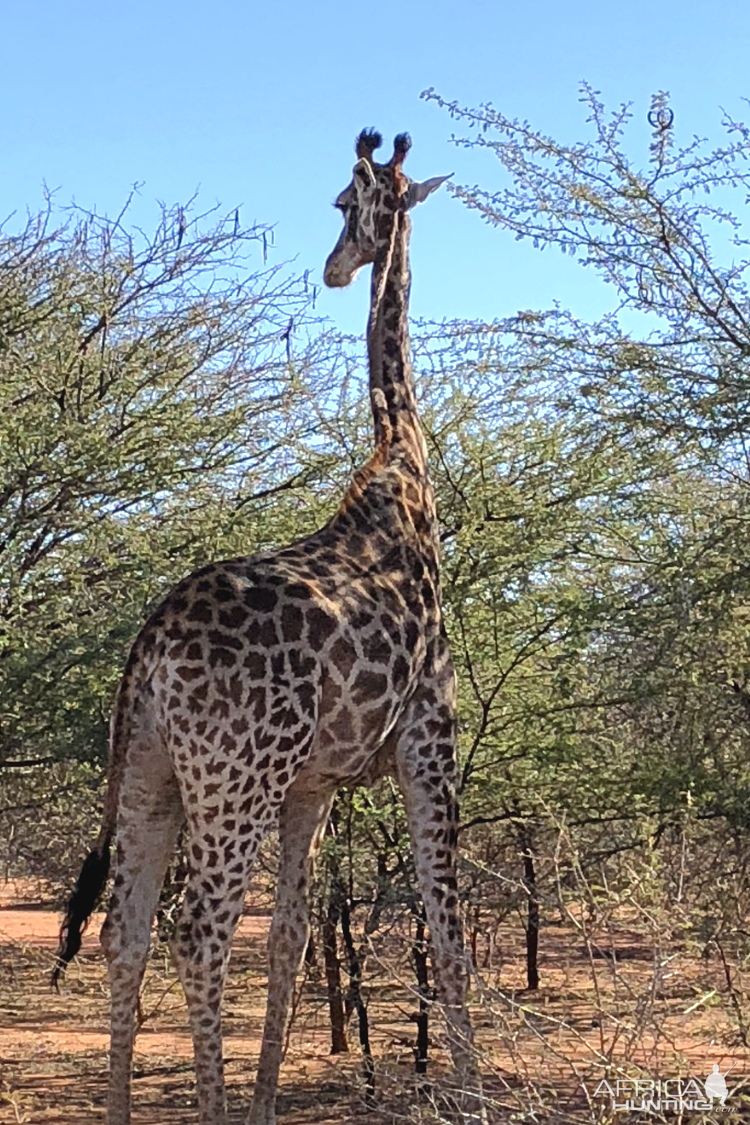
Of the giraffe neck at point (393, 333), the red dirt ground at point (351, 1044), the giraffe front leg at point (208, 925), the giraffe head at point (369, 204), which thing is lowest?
the red dirt ground at point (351, 1044)

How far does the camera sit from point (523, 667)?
8102 mm

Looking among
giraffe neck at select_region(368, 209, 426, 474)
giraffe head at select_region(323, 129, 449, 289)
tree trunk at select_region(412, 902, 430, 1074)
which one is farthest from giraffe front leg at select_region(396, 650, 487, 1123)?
giraffe head at select_region(323, 129, 449, 289)

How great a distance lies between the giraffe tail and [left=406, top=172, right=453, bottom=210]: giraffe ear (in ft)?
9.26

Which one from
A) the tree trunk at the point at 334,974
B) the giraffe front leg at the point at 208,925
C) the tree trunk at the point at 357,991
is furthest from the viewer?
the tree trunk at the point at 334,974

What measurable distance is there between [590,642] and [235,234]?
3781mm

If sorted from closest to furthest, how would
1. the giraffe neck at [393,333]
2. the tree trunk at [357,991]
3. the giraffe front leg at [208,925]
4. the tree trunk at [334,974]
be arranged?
the giraffe front leg at [208,925] < the giraffe neck at [393,333] < the tree trunk at [357,991] < the tree trunk at [334,974]

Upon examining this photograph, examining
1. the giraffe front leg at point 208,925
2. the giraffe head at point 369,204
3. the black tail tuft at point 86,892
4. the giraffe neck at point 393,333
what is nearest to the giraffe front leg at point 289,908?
the giraffe front leg at point 208,925

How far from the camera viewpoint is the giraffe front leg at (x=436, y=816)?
6094 mm

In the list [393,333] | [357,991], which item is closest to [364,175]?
[393,333]

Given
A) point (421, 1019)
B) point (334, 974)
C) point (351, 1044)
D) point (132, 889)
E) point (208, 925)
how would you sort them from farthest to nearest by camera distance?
point (351, 1044), point (334, 974), point (421, 1019), point (132, 889), point (208, 925)

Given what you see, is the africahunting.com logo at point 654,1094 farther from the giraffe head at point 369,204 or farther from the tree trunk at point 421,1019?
the giraffe head at point 369,204

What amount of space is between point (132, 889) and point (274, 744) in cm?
78

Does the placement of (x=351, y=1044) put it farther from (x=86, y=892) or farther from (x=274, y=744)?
(x=274, y=744)

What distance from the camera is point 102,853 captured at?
5867 millimetres
